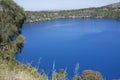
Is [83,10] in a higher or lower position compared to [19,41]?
lower

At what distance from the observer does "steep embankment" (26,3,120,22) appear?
427ft

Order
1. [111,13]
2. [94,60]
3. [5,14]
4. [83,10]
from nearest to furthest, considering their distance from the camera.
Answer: [5,14] < [94,60] < [111,13] < [83,10]

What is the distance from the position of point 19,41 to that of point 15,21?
3.44ft

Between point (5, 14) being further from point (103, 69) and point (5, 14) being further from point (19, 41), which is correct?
point (103, 69)

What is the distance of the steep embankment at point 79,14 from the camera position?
5121 inches

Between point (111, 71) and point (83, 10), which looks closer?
point (111, 71)

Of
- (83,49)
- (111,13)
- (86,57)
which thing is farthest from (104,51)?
(111,13)

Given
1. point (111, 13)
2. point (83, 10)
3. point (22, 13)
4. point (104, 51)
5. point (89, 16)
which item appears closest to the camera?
point (22, 13)

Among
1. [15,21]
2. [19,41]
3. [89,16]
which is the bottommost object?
[89,16]

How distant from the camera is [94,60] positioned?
37125mm

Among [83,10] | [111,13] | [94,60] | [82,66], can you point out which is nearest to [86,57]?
[94,60]

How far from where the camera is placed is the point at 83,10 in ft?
519

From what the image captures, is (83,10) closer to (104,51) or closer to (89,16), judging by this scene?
(89,16)

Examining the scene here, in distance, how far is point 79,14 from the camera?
151 m
